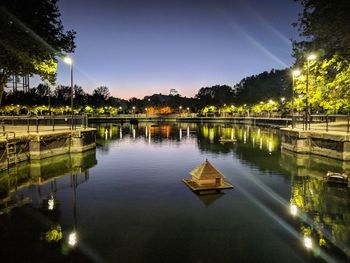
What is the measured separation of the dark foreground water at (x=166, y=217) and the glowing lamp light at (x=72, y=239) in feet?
0.10

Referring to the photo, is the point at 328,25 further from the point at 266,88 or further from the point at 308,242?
the point at 266,88

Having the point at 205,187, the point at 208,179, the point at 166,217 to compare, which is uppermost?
the point at 208,179

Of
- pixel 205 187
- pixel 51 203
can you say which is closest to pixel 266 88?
pixel 205 187

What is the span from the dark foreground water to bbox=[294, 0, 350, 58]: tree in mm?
8890

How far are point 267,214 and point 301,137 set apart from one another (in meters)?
20.0

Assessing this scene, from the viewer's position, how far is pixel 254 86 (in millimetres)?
157625

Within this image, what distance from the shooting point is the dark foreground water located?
9.18 meters

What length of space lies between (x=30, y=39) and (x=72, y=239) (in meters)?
20.0

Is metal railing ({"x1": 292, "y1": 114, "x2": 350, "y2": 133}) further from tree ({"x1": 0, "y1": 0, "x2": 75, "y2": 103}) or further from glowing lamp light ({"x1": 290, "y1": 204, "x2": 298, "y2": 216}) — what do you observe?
tree ({"x1": 0, "y1": 0, "x2": 75, "y2": 103})

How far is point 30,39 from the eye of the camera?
81.3ft

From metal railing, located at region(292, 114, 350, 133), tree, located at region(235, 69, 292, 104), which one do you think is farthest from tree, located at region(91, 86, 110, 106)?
metal railing, located at region(292, 114, 350, 133)

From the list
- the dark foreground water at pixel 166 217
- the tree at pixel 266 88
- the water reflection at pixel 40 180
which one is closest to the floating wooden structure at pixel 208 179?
the dark foreground water at pixel 166 217

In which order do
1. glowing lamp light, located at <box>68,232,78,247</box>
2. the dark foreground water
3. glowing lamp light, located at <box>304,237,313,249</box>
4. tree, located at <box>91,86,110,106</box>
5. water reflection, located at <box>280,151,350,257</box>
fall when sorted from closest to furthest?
the dark foreground water < glowing lamp light, located at <box>304,237,313,249</box> < glowing lamp light, located at <box>68,232,78,247</box> < water reflection, located at <box>280,151,350,257</box> < tree, located at <box>91,86,110,106</box>

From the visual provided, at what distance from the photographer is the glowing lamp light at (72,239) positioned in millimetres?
9805
